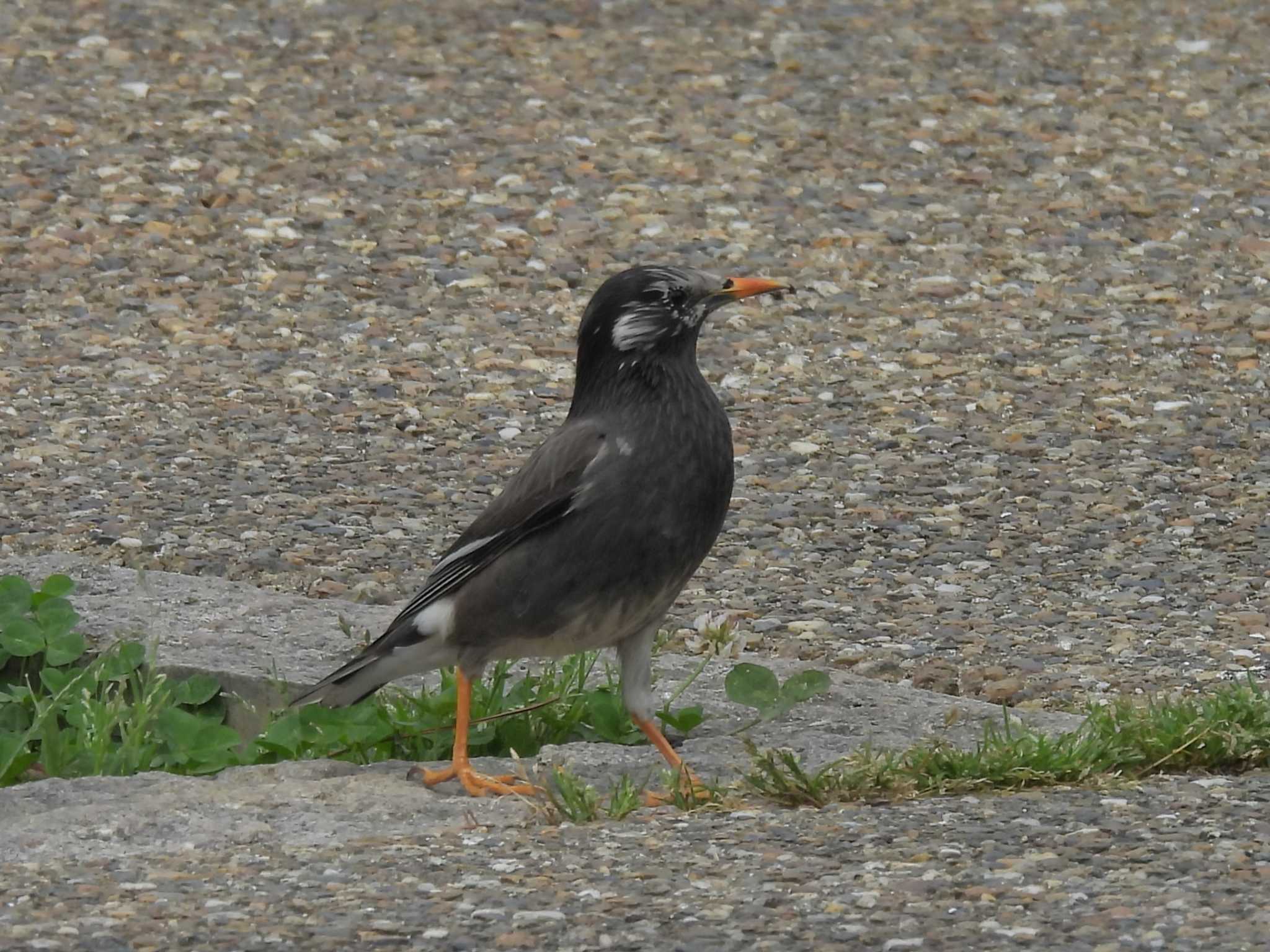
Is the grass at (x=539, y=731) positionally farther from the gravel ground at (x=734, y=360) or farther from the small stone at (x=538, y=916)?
the small stone at (x=538, y=916)

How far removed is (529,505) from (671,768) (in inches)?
28.5

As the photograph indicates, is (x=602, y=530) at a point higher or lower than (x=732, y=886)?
higher

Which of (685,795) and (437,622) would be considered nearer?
(685,795)

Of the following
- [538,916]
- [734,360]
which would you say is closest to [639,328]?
[538,916]

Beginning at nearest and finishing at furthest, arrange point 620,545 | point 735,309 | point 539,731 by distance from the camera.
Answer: point 620,545, point 539,731, point 735,309

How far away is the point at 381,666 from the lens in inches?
217

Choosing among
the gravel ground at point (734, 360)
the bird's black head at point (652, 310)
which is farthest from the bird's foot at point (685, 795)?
the bird's black head at point (652, 310)

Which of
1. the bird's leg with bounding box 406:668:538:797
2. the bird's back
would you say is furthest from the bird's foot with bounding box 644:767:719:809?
the bird's back

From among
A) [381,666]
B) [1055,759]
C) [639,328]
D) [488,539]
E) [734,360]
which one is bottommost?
[1055,759]

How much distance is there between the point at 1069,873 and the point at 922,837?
1.13 ft

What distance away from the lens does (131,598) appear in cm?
638

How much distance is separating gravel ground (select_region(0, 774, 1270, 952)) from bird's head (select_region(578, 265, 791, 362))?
1.29m

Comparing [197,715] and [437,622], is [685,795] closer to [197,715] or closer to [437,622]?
[437,622]

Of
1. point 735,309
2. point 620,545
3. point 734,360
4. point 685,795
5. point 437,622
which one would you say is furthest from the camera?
point 735,309
